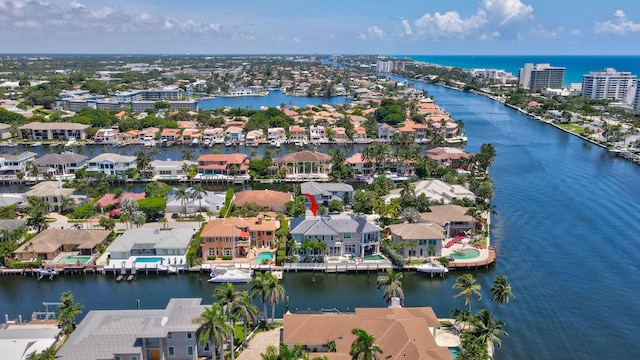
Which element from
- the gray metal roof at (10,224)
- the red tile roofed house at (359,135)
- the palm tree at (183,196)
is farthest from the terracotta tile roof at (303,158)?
the gray metal roof at (10,224)

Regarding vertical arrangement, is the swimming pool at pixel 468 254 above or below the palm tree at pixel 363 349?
below

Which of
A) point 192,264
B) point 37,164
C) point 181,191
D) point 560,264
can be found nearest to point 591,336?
point 560,264

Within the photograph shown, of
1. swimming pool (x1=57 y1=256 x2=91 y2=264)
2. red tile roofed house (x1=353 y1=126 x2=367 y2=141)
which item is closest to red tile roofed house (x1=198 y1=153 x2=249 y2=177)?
swimming pool (x1=57 y1=256 x2=91 y2=264)

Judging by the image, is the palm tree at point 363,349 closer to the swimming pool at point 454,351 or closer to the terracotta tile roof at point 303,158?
the swimming pool at point 454,351

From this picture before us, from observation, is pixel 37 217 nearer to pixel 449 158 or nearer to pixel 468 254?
pixel 468 254

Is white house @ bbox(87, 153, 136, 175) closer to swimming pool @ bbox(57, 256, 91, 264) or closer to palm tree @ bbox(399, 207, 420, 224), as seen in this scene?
swimming pool @ bbox(57, 256, 91, 264)

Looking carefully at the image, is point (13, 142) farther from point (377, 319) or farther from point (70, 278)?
point (377, 319)
